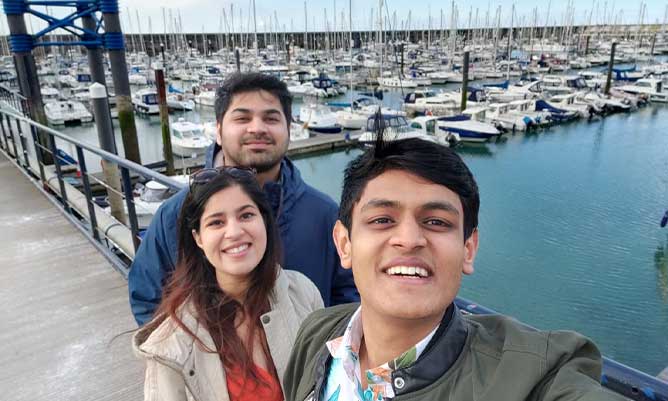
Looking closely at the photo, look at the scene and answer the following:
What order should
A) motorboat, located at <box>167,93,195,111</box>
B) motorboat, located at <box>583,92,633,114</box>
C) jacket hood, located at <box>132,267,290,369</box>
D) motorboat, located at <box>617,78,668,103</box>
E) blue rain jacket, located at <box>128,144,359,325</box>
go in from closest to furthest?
1. jacket hood, located at <box>132,267,290,369</box>
2. blue rain jacket, located at <box>128,144,359,325</box>
3. motorboat, located at <box>167,93,195,111</box>
4. motorboat, located at <box>583,92,633,114</box>
5. motorboat, located at <box>617,78,668,103</box>

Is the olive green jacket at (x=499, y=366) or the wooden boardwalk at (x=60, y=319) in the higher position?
the olive green jacket at (x=499, y=366)

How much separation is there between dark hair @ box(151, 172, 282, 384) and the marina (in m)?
0.66

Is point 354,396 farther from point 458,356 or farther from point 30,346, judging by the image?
point 30,346

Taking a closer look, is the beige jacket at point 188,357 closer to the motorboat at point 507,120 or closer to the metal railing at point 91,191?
the metal railing at point 91,191

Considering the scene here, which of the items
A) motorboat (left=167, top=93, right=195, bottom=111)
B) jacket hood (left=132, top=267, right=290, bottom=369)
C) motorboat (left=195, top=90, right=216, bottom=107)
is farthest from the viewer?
motorboat (left=195, top=90, right=216, bottom=107)

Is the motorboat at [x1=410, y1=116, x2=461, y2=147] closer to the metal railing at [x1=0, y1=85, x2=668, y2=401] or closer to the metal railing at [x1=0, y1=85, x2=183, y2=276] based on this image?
the metal railing at [x1=0, y1=85, x2=668, y2=401]

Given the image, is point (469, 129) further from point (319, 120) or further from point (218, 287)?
point (218, 287)

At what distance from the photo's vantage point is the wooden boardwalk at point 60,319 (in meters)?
2.78

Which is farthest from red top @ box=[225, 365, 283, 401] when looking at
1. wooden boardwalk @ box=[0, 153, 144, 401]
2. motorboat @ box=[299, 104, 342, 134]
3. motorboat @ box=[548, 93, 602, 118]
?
motorboat @ box=[548, 93, 602, 118]

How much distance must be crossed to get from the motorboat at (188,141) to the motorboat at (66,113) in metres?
11.6

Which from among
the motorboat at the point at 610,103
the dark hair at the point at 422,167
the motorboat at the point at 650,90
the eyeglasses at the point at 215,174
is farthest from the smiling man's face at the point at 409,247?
the motorboat at the point at 650,90

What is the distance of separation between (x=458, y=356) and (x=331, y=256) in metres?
1.06

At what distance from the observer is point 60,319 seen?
346 centimetres

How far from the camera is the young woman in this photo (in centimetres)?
165
